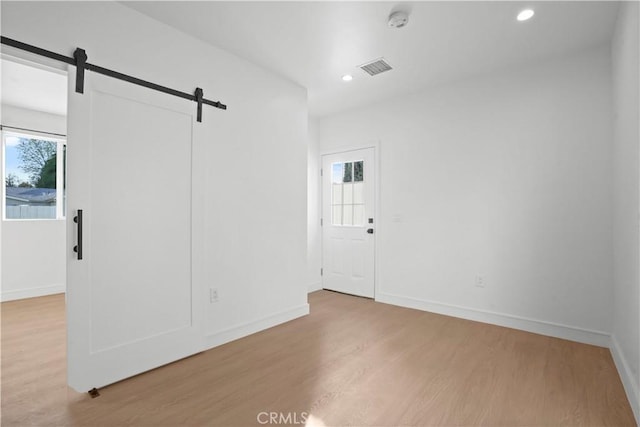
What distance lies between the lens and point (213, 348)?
2.86 m

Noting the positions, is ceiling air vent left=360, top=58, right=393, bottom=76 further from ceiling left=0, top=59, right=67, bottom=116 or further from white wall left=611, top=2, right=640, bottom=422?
ceiling left=0, top=59, right=67, bottom=116

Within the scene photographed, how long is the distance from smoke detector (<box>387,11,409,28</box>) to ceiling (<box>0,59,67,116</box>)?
3.30m

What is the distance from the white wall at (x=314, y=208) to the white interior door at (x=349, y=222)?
9cm

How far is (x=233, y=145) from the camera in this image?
309 centimetres

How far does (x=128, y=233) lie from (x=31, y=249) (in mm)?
3574

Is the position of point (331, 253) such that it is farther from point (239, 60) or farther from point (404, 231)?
point (239, 60)

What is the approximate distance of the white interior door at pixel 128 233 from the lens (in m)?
2.12

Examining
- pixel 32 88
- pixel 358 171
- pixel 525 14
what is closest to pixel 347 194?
pixel 358 171

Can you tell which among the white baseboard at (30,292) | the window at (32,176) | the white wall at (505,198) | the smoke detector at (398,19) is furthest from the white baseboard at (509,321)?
the window at (32,176)

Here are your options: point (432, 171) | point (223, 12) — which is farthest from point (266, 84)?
point (432, 171)

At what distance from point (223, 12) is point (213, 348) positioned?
278 centimetres

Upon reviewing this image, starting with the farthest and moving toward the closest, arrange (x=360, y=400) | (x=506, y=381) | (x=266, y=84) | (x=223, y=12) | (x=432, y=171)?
(x=432, y=171) → (x=266, y=84) → (x=223, y=12) → (x=506, y=381) → (x=360, y=400)

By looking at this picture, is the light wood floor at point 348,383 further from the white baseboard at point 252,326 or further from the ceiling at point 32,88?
the ceiling at point 32,88

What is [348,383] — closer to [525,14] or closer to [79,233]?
[79,233]
